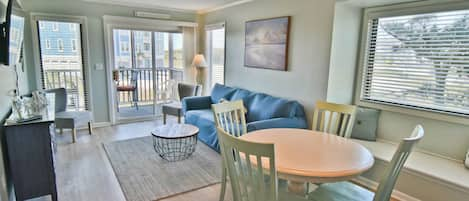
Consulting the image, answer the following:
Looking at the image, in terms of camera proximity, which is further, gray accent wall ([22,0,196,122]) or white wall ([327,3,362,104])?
gray accent wall ([22,0,196,122])

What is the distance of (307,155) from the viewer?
6.02 ft

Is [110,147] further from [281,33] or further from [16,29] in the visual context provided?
[281,33]

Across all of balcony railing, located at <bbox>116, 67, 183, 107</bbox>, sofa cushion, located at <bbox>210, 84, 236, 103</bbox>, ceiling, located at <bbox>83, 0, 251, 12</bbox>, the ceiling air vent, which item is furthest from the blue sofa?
the ceiling air vent

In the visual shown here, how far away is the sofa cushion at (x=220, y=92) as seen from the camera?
15.4ft

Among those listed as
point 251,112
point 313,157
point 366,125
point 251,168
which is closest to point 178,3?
point 251,112

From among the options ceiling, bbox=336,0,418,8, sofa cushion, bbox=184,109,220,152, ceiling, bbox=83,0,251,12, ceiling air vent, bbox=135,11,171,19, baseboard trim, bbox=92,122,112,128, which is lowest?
baseboard trim, bbox=92,122,112,128

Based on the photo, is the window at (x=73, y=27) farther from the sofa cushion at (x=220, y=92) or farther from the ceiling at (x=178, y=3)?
the sofa cushion at (x=220, y=92)

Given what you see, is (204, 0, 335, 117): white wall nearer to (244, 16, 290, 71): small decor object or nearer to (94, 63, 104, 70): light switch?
(244, 16, 290, 71): small decor object

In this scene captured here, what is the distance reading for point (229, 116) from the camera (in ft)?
8.64

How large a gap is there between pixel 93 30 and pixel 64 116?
1.60 metres

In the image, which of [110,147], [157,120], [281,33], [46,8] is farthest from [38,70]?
[281,33]

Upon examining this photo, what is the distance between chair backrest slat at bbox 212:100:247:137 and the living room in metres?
0.03

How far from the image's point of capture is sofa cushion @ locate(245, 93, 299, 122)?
3.46 m

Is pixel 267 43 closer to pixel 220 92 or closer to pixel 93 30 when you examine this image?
pixel 220 92
